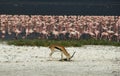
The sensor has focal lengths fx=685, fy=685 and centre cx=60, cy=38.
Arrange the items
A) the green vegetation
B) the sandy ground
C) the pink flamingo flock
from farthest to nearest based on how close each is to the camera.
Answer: the pink flamingo flock < the green vegetation < the sandy ground

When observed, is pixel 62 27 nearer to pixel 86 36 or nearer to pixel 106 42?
pixel 86 36

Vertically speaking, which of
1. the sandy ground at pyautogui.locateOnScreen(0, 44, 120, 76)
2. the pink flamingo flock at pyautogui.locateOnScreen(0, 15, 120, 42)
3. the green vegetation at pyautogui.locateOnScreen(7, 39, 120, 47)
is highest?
the sandy ground at pyautogui.locateOnScreen(0, 44, 120, 76)

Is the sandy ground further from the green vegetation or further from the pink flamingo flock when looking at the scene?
the pink flamingo flock

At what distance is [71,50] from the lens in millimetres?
24172

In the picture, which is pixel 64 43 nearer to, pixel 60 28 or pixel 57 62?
pixel 57 62

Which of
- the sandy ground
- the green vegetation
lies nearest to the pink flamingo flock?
the green vegetation

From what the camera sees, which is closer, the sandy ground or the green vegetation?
the sandy ground

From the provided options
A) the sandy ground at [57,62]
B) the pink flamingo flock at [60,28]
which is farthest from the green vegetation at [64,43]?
the pink flamingo flock at [60,28]

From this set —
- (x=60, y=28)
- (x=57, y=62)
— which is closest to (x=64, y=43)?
(x=57, y=62)

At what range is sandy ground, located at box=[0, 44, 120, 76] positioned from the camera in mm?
19047

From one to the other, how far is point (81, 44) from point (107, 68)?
6.06 meters

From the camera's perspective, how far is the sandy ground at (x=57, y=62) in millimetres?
19047

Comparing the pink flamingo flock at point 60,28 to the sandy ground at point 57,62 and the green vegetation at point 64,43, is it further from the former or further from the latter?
the sandy ground at point 57,62

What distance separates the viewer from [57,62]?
69.0 ft
